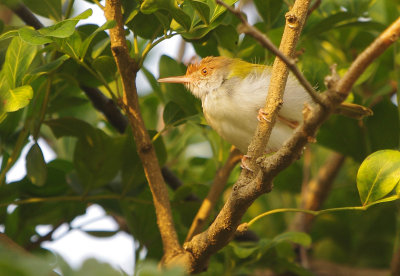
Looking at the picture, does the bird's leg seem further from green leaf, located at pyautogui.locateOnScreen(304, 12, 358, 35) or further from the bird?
green leaf, located at pyautogui.locateOnScreen(304, 12, 358, 35)

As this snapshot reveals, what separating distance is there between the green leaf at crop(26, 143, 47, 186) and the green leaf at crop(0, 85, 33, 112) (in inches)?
12.1

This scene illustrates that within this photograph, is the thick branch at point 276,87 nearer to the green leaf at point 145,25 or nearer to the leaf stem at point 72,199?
the green leaf at point 145,25

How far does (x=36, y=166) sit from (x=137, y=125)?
460 millimetres

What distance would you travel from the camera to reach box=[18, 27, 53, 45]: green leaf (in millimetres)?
1852

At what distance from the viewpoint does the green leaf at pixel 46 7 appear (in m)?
2.29

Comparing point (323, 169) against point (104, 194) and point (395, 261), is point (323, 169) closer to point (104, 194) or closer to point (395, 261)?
point (395, 261)

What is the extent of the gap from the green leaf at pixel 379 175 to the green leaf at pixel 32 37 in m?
1.23

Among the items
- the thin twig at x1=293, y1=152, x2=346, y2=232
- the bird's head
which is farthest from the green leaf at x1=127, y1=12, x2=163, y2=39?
the thin twig at x1=293, y1=152, x2=346, y2=232

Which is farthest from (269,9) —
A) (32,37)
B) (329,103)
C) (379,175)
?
(329,103)

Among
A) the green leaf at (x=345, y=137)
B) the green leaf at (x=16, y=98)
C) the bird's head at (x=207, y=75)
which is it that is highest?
the green leaf at (x=16, y=98)

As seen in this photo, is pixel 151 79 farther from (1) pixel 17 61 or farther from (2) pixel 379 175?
(2) pixel 379 175

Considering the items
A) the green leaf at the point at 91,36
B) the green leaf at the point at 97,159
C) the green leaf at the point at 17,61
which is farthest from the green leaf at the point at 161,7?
the green leaf at the point at 97,159

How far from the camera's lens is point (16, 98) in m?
1.95

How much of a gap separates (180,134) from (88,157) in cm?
96
